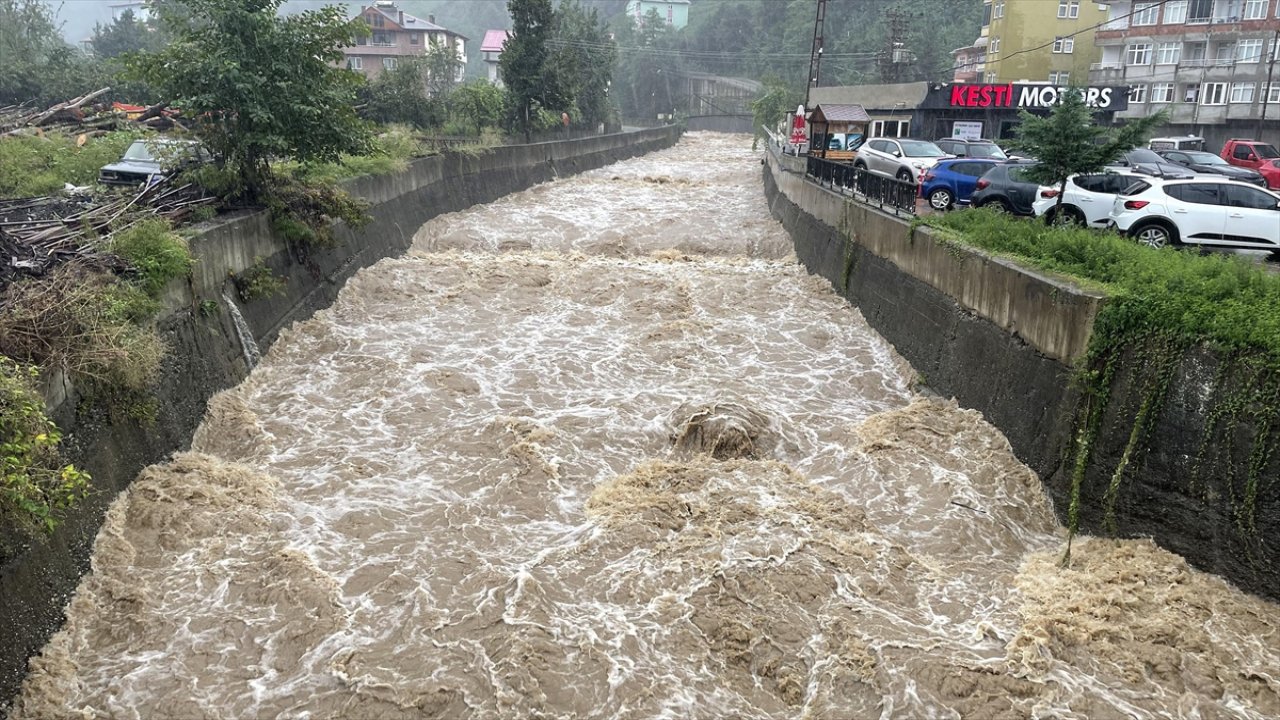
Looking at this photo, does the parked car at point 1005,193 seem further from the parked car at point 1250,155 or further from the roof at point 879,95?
the roof at point 879,95

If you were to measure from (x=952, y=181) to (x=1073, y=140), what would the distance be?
574 cm

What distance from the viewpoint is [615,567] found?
29.3 ft

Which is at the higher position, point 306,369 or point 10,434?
point 10,434

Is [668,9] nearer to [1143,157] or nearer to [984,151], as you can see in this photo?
[984,151]

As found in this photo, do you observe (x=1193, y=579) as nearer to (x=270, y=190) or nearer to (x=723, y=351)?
(x=723, y=351)

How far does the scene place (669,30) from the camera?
123 metres

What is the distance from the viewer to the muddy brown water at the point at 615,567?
7.29 meters

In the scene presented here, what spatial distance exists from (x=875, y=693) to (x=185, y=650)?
5.86 metres

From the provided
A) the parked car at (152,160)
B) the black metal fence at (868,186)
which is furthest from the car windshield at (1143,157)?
the parked car at (152,160)

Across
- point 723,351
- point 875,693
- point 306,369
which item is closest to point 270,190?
point 306,369

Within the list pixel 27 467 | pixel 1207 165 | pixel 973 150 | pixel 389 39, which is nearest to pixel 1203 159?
pixel 1207 165

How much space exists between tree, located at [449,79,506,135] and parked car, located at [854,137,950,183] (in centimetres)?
2096

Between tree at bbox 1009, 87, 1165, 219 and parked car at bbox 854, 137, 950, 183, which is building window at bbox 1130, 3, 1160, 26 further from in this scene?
tree at bbox 1009, 87, 1165, 219

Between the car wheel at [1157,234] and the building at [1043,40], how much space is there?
45031mm
